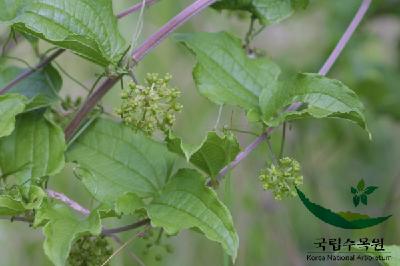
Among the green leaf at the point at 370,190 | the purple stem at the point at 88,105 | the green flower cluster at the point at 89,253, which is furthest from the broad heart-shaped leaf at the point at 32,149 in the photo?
the green leaf at the point at 370,190

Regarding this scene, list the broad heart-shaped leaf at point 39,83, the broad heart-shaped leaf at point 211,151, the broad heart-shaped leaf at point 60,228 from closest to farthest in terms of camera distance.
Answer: the broad heart-shaped leaf at point 60,228, the broad heart-shaped leaf at point 211,151, the broad heart-shaped leaf at point 39,83

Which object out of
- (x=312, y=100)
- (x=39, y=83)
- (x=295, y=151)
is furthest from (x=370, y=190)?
(x=295, y=151)

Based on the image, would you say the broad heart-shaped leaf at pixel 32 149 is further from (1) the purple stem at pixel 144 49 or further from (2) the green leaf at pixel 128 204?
(2) the green leaf at pixel 128 204

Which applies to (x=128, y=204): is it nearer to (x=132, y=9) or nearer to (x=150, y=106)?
(x=150, y=106)

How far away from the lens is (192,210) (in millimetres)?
1170

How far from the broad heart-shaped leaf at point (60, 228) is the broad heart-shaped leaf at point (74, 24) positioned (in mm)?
265

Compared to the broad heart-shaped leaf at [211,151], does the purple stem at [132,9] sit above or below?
above

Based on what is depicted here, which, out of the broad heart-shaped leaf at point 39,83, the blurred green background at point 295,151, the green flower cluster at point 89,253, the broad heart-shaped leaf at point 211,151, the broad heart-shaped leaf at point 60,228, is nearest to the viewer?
the broad heart-shaped leaf at point 60,228

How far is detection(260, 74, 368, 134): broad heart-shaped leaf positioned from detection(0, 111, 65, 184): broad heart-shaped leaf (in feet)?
1.28

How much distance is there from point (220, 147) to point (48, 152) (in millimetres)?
338

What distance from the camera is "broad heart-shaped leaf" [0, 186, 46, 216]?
113 centimetres

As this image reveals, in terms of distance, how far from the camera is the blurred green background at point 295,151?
2.34 m

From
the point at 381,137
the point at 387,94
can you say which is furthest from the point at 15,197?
the point at 381,137

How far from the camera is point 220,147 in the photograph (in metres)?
1.19
